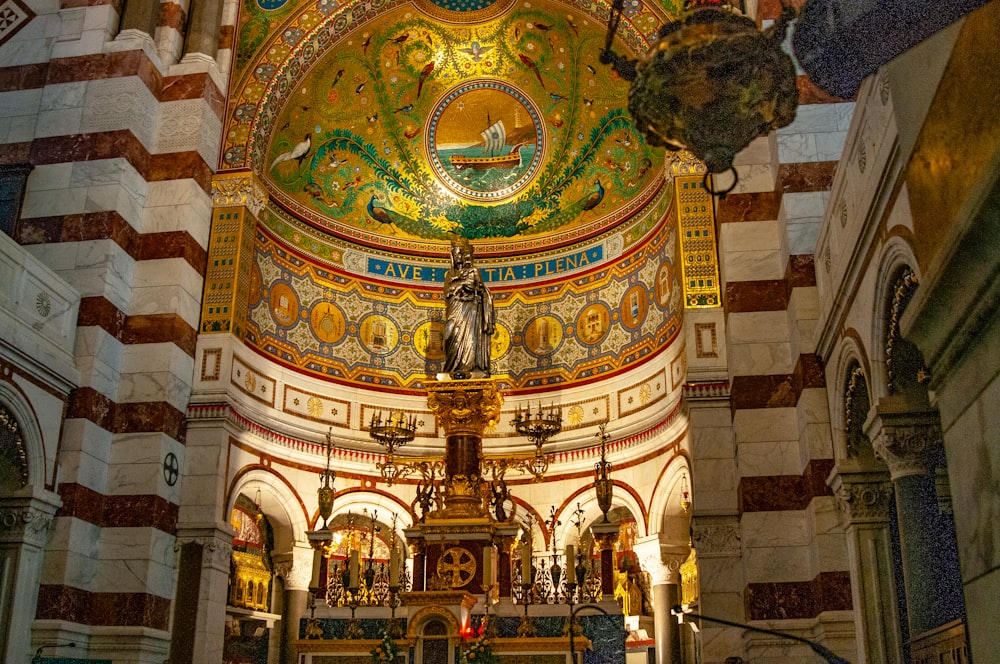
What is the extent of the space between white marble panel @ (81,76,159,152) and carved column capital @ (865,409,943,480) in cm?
1034

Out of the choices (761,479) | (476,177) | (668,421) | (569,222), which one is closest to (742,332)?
(761,479)

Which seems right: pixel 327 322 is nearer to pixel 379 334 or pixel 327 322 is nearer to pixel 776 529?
pixel 379 334

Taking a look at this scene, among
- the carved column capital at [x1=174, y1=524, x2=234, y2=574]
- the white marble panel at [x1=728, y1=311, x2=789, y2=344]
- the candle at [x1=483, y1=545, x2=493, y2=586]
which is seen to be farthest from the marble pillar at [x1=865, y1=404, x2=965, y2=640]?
the carved column capital at [x1=174, y1=524, x2=234, y2=574]

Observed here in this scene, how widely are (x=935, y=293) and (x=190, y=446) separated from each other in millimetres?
11429

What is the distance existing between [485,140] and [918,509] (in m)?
12.0

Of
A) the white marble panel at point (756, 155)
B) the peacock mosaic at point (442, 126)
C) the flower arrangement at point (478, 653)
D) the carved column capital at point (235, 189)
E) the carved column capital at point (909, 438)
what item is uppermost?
the peacock mosaic at point (442, 126)

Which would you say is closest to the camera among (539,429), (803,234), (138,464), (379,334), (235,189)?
(803,234)

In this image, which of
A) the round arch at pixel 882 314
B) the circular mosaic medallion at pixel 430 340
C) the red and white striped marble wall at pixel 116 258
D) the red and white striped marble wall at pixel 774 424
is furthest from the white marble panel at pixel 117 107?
the round arch at pixel 882 314

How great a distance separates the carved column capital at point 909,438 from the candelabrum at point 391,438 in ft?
28.4

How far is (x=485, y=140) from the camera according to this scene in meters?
17.8

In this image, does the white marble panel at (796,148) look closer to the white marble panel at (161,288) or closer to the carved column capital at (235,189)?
the carved column capital at (235,189)

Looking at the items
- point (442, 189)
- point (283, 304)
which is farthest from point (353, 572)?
point (442, 189)

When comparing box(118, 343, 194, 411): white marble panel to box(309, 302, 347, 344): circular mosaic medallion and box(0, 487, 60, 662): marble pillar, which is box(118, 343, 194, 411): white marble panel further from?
box(309, 302, 347, 344): circular mosaic medallion

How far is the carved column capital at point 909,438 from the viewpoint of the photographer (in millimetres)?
7199
